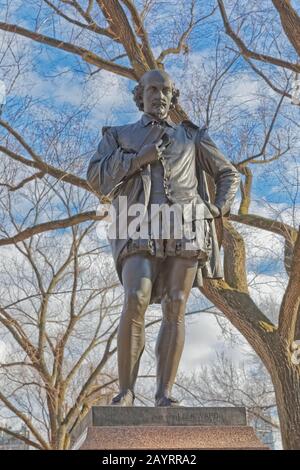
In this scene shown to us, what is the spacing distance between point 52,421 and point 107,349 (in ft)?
6.41

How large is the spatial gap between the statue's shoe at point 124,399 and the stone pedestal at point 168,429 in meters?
0.24

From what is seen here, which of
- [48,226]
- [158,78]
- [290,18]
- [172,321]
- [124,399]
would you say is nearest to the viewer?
[124,399]

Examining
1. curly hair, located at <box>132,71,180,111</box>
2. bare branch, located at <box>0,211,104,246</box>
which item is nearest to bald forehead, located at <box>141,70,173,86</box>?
curly hair, located at <box>132,71,180,111</box>

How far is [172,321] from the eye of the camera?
459 cm

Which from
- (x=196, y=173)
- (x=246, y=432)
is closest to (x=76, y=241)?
(x=196, y=173)

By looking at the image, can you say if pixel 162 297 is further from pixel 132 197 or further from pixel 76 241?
pixel 76 241

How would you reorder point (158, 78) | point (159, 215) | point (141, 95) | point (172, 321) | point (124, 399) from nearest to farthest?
1. point (124, 399)
2. point (172, 321)
3. point (159, 215)
4. point (158, 78)
5. point (141, 95)

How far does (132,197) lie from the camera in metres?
4.80

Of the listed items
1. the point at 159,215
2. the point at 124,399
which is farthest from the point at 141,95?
the point at 124,399

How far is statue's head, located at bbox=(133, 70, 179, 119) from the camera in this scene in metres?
4.98

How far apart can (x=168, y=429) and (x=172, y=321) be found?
2.74ft

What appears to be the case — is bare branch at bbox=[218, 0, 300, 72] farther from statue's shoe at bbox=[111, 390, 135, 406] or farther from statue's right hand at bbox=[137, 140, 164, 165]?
statue's shoe at bbox=[111, 390, 135, 406]

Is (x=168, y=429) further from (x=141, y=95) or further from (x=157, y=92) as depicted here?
(x=141, y=95)

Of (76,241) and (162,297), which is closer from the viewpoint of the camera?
(162,297)
